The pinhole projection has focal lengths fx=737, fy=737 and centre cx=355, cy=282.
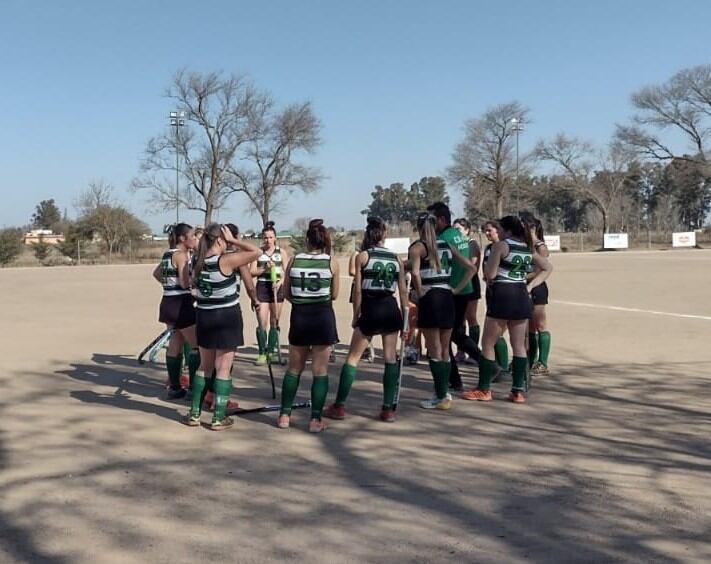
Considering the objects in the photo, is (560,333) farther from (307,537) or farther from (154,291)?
(154,291)

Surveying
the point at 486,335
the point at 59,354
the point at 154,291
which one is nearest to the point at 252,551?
the point at 486,335

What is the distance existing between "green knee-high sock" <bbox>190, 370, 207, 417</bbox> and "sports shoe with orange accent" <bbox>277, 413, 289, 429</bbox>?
27.4 inches

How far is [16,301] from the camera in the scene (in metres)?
19.7

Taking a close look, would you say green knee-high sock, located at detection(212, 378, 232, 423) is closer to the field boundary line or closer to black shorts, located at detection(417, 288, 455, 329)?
black shorts, located at detection(417, 288, 455, 329)

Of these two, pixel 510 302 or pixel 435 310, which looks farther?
pixel 510 302

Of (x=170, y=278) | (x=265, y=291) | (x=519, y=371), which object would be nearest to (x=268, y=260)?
(x=265, y=291)

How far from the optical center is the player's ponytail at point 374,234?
6219 mm

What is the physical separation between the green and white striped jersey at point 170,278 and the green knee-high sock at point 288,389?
167 centimetres

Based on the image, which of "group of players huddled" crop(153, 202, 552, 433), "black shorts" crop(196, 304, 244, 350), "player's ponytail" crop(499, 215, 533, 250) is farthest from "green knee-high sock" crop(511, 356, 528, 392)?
"black shorts" crop(196, 304, 244, 350)

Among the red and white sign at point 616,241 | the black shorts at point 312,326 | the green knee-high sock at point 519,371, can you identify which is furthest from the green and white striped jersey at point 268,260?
the red and white sign at point 616,241

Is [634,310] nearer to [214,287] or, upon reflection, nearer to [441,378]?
[441,378]

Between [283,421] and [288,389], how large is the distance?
289 millimetres

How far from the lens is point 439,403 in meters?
6.84

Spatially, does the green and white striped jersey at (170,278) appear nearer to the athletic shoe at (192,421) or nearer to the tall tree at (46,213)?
the athletic shoe at (192,421)
